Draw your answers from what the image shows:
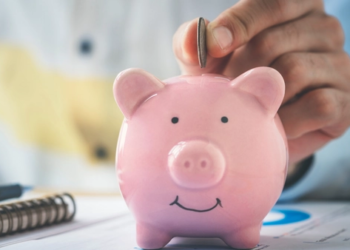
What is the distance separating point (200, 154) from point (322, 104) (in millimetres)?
493

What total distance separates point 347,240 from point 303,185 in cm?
59

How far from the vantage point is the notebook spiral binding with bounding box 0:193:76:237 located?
73 centimetres

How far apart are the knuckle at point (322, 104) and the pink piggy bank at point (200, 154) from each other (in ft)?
1.09

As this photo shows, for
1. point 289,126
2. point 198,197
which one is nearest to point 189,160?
point 198,197

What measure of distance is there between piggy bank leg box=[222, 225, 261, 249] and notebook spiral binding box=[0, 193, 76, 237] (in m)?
0.40

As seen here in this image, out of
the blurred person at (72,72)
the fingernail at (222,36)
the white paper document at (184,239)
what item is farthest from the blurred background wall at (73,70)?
the fingernail at (222,36)

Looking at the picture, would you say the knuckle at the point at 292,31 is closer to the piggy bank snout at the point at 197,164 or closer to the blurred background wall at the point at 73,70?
the piggy bank snout at the point at 197,164

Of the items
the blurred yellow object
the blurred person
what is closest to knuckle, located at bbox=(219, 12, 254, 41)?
the blurred person

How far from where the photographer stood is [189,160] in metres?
0.53

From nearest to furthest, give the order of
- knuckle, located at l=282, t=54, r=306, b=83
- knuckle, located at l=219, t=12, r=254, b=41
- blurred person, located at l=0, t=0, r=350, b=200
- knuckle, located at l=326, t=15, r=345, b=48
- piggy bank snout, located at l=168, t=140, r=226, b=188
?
piggy bank snout, located at l=168, t=140, r=226, b=188, knuckle, located at l=219, t=12, r=254, b=41, knuckle, located at l=282, t=54, r=306, b=83, knuckle, located at l=326, t=15, r=345, b=48, blurred person, located at l=0, t=0, r=350, b=200

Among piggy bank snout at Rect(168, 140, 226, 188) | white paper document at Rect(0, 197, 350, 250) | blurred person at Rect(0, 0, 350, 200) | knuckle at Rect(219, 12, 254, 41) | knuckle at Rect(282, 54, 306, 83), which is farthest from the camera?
blurred person at Rect(0, 0, 350, 200)

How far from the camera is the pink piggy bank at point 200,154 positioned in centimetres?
54

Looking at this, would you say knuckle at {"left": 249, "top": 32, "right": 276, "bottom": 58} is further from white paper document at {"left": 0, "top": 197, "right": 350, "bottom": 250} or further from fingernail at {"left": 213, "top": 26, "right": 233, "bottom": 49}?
white paper document at {"left": 0, "top": 197, "right": 350, "bottom": 250}

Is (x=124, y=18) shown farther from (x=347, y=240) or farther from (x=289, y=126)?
(x=347, y=240)
